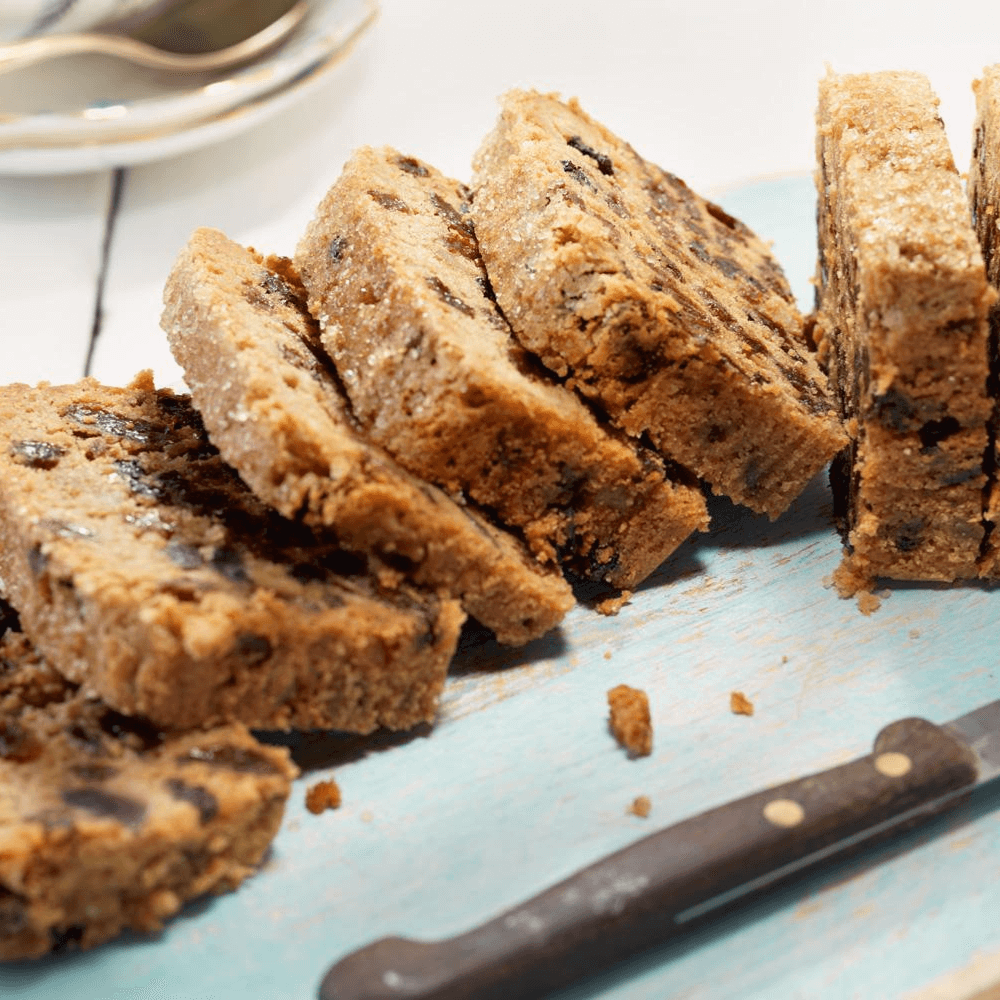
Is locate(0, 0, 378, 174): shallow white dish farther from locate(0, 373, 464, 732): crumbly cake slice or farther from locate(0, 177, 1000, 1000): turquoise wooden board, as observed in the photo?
locate(0, 177, 1000, 1000): turquoise wooden board

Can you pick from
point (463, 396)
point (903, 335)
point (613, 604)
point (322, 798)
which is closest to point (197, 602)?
point (322, 798)

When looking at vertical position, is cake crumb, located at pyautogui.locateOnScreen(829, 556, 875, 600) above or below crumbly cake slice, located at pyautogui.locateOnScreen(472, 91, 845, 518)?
below

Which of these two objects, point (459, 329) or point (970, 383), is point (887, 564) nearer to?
point (970, 383)

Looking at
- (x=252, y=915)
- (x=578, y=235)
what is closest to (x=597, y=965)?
(x=252, y=915)

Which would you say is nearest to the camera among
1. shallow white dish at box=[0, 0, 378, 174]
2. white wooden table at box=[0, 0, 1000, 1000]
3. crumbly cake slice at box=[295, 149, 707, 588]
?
white wooden table at box=[0, 0, 1000, 1000]

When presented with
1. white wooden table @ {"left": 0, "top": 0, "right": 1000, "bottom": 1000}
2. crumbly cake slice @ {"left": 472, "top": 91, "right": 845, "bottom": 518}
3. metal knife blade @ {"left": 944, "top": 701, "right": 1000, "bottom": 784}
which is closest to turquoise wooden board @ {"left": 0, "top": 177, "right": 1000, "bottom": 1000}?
white wooden table @ {"left": 0, "top": 0, "right": 1000, "bottom": 1000}
